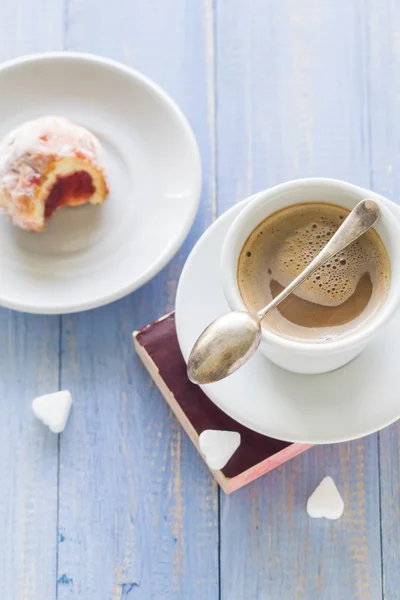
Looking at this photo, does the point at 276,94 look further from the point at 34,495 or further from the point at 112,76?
the point at 34,495

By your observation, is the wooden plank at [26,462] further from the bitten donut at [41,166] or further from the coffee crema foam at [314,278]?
the coffee crema foam at [314,278]

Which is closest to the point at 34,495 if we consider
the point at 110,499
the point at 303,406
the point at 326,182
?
the point at 110,499

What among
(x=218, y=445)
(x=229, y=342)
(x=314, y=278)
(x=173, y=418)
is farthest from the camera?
(x=173, y=418)

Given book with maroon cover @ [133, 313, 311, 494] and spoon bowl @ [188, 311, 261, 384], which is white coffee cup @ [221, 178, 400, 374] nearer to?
spoon bowl @ [188, 311, 261, 384]

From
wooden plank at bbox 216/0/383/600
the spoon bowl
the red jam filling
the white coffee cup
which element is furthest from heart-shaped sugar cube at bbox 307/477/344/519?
the red jam filling

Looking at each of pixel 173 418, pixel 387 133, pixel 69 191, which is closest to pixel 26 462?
pixel 173 418

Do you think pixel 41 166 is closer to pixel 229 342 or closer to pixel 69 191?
pixel 69 191
